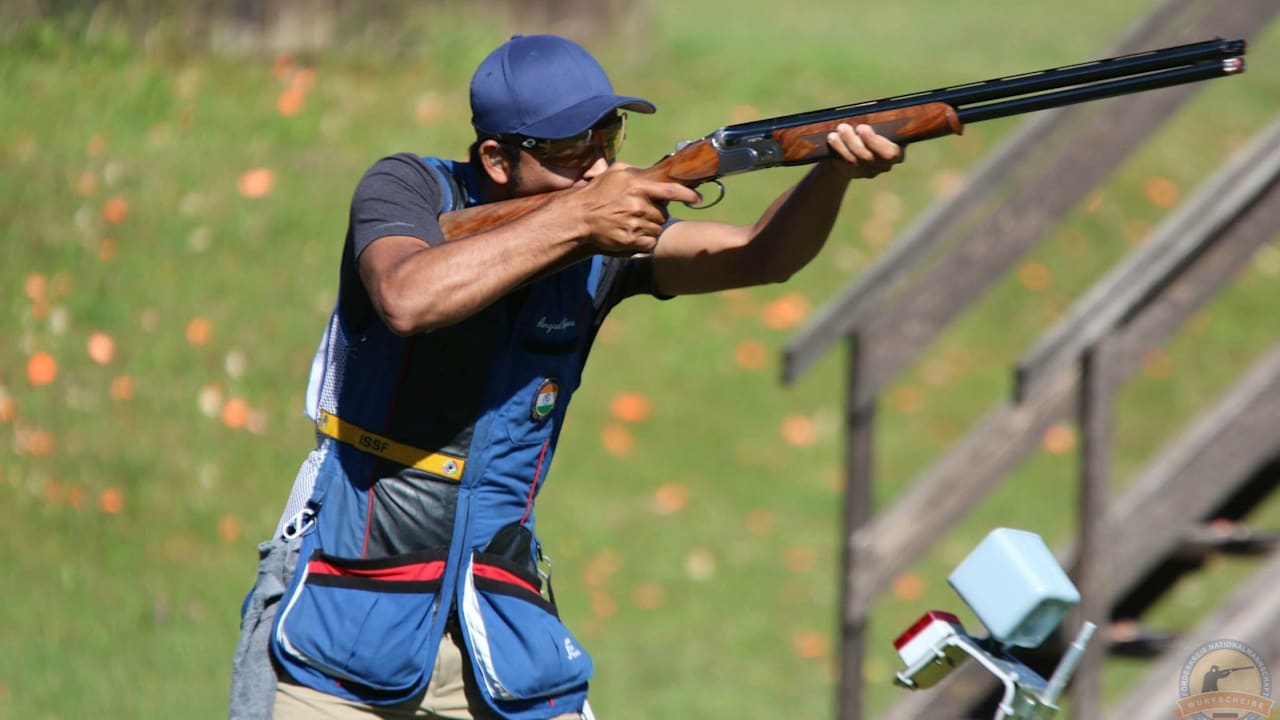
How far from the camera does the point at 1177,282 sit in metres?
5.37

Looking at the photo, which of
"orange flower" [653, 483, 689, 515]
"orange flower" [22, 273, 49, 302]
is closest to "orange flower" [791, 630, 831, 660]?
"orange flower" [653, 483, 689, 515]

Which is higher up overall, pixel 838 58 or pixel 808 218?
pixel 838 58

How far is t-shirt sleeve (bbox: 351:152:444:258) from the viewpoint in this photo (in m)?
3.13

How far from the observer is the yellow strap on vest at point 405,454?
3.25 m

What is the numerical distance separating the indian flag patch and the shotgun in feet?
1.22

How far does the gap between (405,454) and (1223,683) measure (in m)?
3.16

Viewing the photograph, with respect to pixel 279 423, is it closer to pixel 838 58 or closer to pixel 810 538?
pixel 810 538

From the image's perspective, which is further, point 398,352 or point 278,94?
point 278,94

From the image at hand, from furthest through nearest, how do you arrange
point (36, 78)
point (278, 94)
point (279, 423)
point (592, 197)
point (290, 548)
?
point (278, 94)
point (36, 78)
point (279, 423)
point (290, 548)
point (592, 197)

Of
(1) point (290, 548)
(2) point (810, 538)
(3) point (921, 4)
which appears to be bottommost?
(1) point (290, 548)

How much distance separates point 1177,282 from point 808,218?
2.38m

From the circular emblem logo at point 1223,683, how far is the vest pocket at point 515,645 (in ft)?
6.54

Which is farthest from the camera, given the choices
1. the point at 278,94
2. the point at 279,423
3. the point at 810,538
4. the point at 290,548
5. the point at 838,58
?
the point at 838,58

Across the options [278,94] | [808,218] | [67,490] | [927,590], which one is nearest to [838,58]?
[278,94]
